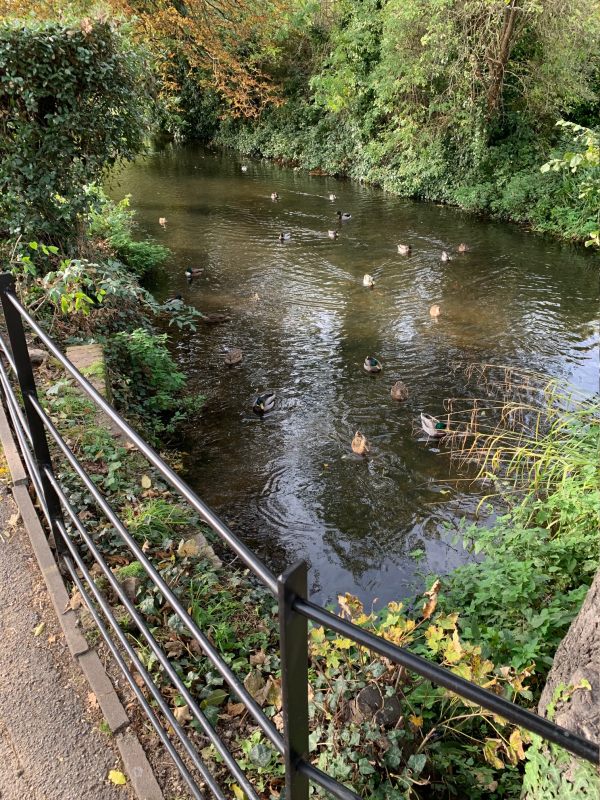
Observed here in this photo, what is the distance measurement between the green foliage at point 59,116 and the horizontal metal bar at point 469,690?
5955 mm

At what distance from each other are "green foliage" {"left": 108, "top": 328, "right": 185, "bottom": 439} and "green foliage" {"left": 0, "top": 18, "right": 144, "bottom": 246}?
142cm

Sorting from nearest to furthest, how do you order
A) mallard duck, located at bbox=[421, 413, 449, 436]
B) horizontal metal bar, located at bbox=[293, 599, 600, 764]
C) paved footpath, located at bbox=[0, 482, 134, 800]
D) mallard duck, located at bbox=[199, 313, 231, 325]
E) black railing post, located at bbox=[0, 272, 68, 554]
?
1. horizontal metal bar, located at bbox=[293, 599, 600, 764]
2. paved footpath, located at bbox=[0, 482, 134, 800]
3. black railing post, located at bbox=[0, 272, 68, 554]
4. mallard duck, located at bbox=[421, 413, 449, 436]
5. mallard duck, located at bbox=[199, 313, 231, 325]

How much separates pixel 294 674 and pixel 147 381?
5651 mm

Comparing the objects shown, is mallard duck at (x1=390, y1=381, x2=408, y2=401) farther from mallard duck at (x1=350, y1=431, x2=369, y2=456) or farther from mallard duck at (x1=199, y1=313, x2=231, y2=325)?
mallard duck at (x1=199, y1=313, x2=231, y2=325)

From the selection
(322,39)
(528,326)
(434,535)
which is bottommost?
(434,535)

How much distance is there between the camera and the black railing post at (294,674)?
3.09ft

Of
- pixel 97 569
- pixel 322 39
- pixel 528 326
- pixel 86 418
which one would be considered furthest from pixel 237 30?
pixel 97 569

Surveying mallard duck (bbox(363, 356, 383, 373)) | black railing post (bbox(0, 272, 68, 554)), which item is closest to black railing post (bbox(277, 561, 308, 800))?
black railing post (bbox(0, 272, 68, 554))

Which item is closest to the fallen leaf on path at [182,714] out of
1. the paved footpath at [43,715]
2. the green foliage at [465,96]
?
the paved footpath at [43,715]

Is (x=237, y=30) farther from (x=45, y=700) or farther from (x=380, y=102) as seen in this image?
(x=45, y=700)

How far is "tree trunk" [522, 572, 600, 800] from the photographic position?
68.7 inches

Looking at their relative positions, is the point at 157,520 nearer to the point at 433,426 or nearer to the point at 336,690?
the point at 336,690

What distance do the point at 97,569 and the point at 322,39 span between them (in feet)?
76.0

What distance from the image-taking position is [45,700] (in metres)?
2.17
